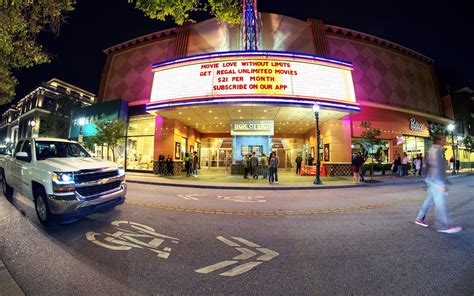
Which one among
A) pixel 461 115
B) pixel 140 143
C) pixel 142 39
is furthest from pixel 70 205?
pixel 461 115

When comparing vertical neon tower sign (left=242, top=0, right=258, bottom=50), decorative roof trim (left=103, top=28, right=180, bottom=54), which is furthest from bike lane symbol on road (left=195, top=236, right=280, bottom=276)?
decorative roof trim (left=103, top=28, right=180, bottom=54)

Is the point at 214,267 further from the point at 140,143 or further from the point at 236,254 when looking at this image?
the point at 140,143

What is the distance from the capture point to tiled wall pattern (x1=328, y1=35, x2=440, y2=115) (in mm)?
21781

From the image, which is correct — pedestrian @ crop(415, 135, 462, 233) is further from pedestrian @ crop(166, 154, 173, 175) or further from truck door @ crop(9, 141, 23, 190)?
pedestrian @ crop(166, 154, 173, 175)

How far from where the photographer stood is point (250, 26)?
18.4 meters

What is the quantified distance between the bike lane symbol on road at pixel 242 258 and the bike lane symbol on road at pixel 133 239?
911 millimetres

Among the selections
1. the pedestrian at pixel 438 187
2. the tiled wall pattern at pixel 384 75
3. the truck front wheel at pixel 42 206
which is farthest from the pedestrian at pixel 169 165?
the tiled wall pattern at pixel 384 75

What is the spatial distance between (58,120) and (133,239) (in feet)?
144

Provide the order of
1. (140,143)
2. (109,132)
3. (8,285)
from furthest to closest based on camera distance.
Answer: (140,143) → (109,132) → (8,285)

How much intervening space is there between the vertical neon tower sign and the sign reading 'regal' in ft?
12.5

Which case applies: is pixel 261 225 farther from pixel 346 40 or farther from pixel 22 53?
pixel 346 40

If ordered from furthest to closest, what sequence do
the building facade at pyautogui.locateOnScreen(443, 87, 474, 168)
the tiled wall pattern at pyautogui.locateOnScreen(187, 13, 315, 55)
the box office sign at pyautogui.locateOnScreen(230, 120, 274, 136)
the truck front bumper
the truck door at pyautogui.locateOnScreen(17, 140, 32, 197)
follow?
the building facade at pyautogui.locateOnScreen(443, 87, 474, 168), the tiled wall pattern at pyautogui.locateOnScreen(187, 13, 315, 55), the box office sign at pyautogui.locateOnScreen(230, 120, 274, 136), the truck door at pyautogui.locateOnScreen(17, 140, 32, 197), the truck front bumper

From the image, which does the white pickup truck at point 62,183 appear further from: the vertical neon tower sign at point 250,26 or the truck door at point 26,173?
the vertical neon tower sign at point 250,26

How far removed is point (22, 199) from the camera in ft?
23.4
